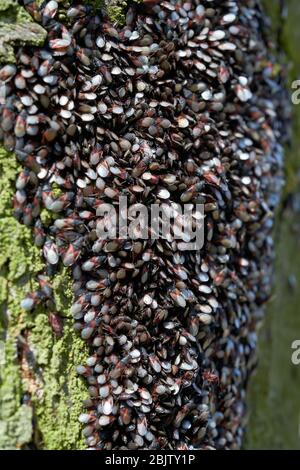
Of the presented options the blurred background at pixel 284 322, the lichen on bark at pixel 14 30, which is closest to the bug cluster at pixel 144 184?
the lichen on bark at pixel 14 30

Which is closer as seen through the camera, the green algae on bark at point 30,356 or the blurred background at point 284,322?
the green algae on bark at point 30,356

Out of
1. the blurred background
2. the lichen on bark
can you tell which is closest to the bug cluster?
the lichen on bark

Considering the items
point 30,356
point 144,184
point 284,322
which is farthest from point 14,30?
point 284,322

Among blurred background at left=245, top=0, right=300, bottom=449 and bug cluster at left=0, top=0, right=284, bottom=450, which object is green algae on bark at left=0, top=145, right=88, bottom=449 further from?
blurred background at left=245, top=0, right=300, bottom=449

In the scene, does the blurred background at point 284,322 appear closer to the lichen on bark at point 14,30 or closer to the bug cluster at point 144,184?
the bug cluster at point 144,184

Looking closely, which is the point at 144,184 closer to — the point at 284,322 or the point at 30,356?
the point at 30,356

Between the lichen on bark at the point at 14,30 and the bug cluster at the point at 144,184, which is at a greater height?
the lichen on bark at the point at 14,30
